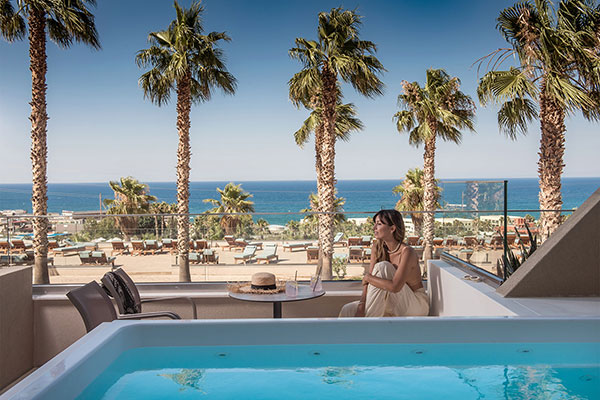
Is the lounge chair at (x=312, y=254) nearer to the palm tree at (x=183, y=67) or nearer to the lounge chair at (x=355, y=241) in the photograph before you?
the lounge chair at (x=355, y=241)

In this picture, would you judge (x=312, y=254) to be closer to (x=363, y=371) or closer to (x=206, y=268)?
(x=206, y=268)

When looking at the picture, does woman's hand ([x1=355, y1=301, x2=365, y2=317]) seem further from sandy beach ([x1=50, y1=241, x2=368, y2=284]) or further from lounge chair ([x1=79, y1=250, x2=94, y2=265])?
lounge chair ([x1=79, y1=250, x2=94, y2=265])

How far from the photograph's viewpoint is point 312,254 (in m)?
5.82

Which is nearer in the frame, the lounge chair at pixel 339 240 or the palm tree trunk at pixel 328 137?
the lounge chair at pixel 339 240

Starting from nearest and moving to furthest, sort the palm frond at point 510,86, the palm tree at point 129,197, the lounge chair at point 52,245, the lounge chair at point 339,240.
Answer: the lounge chair at point 339,240, the lounge chair at point 52,245, the palm frond at point 510,86, the palm tree at point 129,197

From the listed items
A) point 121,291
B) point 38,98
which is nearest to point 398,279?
point 121,291

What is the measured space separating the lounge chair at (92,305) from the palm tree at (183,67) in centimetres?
930

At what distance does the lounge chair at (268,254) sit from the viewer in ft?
18.8

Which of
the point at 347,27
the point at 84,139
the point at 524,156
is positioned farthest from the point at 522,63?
the point at 84,139

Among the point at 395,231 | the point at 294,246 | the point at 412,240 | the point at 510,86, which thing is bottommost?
the point at 294,246

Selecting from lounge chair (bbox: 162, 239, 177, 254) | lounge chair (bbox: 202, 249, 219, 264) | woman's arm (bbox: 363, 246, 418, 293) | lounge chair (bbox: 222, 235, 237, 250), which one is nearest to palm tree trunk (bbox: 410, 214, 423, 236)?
woman's arm (bbox: 363, 246, 418, 293)

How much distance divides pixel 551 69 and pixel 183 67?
7.90m

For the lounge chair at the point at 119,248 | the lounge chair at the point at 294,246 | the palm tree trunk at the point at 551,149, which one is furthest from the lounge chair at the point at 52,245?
the palm tree trunk at the point at 551,149

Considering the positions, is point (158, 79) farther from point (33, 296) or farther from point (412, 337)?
point (412, 337)
